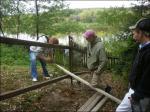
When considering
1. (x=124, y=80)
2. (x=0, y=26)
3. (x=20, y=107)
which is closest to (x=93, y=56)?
(x=124, y=80)

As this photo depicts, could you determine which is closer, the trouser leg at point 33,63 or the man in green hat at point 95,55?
the man in green hat at point 95,55

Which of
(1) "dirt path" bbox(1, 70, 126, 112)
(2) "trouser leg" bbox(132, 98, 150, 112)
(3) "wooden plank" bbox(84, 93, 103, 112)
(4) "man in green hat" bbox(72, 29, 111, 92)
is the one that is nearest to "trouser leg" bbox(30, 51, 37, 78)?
(1) "dirt path" bbox(1, 70, 126, 112)

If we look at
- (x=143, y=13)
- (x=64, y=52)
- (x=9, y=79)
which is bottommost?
(x=9, y=79)

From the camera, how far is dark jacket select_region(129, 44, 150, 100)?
371 centimetres

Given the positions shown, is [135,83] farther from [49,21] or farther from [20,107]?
[49,21]

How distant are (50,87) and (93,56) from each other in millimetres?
1321

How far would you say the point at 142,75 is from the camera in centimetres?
377

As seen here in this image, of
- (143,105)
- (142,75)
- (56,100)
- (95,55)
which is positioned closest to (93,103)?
(56,100)

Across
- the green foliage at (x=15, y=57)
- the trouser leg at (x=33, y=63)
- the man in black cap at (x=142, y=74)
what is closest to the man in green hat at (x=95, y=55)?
the trouser leg at (x=33, y=63)

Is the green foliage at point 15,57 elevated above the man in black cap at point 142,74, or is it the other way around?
the man in black cap at point 142,74

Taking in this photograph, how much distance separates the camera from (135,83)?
3.85 metres

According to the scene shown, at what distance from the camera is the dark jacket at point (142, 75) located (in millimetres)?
3714

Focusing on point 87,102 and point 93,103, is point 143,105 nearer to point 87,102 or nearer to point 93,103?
point 93,103

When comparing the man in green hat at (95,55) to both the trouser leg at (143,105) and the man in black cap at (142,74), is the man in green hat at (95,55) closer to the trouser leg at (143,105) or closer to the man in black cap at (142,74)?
the man in black cap at (142,74)
